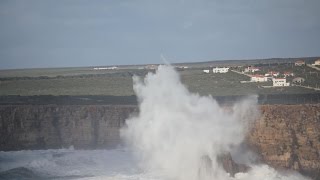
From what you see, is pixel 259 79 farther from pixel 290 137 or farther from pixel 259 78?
pixel 290 137

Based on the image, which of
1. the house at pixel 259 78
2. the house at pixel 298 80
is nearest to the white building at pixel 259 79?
the house at pixel 259 78

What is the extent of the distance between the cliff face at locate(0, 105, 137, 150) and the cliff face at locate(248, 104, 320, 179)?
37.3ft

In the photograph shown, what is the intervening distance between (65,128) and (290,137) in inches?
722

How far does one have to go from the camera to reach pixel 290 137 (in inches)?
1585

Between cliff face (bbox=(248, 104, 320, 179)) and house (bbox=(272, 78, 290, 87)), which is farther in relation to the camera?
house (bbox=(272, 78, 290, 87))

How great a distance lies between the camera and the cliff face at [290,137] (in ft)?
127

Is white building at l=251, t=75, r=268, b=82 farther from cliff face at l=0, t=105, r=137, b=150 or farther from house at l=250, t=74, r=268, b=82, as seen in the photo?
cliff face at l=0, t=105, r=137, b=150

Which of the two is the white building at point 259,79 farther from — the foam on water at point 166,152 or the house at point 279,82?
the foam on water at point 166,152

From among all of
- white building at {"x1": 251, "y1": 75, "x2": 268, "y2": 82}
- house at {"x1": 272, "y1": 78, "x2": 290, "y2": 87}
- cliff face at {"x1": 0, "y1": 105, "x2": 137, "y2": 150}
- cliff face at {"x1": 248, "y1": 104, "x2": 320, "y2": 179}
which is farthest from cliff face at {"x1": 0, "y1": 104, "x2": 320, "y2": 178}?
white building at {"x1": 251, "y1": 75, "x2": 268, "y2": 82}

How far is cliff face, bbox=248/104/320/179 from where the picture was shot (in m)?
38.8

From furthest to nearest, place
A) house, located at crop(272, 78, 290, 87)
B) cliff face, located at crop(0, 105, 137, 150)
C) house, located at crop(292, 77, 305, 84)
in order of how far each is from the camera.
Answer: house, located at crop(292, 77, 305, 84), house, located at crop(272, 78, 290, 87), cliff face, located at crop(0, 105, 137, 150)

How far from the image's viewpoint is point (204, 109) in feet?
134

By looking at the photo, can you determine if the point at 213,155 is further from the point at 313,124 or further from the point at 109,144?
the point at 109,144

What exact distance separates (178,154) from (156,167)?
185 centimetres
